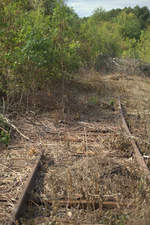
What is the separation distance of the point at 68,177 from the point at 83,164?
0.66m

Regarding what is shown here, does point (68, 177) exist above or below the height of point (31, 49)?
below

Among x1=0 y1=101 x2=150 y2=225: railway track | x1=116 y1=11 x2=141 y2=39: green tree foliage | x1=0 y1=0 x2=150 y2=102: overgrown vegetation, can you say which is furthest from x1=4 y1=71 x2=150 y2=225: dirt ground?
x1=116 y1=11 x2=141 y2=39: green tree foliage

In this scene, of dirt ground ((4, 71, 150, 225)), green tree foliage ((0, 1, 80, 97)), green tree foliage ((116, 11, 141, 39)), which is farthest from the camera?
green tree foliage ((116, 11, 141, 39))

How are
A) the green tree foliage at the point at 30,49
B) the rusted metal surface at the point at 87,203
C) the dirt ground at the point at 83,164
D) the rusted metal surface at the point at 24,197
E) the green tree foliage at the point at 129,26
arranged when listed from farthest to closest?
the green tree foliage at the point at 129,26 → the green tree foliage at the point at 30,49 → the rusted metal surface at the point at 87,203 → the dirt ground at the point at 83,164 → the rusted metal surface at the point at 24,197

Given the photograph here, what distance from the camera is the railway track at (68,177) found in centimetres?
283

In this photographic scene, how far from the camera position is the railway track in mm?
2834

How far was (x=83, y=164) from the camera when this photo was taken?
154 inches

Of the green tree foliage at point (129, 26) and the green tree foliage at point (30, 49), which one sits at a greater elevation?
the green tree foliage at point (129, 26)

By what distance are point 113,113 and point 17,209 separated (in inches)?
208

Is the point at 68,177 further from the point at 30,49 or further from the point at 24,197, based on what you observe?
the point at 30,49

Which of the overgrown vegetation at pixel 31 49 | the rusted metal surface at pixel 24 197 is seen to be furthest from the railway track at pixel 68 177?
the overgrown vegetation at pixel 31 49

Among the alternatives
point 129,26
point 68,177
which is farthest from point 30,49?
point 129,26

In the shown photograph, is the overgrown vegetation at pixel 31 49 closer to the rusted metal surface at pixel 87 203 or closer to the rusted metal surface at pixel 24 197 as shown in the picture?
the rusted metal surface at pixel 24 197

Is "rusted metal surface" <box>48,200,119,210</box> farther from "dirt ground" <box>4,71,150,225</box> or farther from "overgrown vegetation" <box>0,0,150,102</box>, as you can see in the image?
"overgrown vegetation" <box>0,0,150,102</box>
